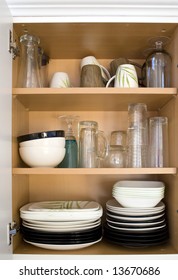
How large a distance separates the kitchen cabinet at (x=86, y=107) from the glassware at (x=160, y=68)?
0.03 metres

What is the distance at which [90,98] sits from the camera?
1.03 m

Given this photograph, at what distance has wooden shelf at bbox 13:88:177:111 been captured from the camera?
0.97 meters

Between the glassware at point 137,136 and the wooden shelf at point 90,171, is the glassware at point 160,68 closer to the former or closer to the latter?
the glassware at point 137,136

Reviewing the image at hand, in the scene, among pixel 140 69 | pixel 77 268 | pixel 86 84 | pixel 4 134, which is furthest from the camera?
pixel 140 69

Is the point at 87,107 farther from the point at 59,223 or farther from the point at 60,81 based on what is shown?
the point at 59,223

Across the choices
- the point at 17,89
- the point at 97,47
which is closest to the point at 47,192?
the point at 17,89

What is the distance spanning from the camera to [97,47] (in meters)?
1.15

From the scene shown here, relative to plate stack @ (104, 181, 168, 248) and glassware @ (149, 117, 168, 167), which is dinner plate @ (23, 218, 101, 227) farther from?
glassware @ (149, 117, 168, 167)

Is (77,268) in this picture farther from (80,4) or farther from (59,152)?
(80,4)

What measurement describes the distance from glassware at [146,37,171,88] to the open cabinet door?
49 centimetres

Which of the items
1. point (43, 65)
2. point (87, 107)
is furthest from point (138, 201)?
point (43, 65)

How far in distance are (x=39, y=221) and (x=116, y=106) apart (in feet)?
1.67

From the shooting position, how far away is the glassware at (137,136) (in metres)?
1.07

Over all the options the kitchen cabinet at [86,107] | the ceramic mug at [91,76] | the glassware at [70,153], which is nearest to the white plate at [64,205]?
the kitchen cabinet at [86,107]
